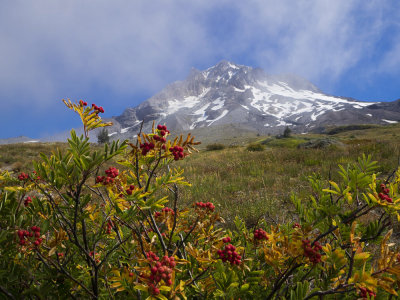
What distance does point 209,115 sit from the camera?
7402 inches

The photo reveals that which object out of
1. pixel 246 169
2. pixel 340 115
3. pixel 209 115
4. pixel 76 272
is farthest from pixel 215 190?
→ pixel 209 115

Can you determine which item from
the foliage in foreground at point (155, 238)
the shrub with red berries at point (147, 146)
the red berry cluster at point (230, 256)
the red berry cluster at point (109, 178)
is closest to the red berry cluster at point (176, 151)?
the foliage in foreground at point (155, 238)

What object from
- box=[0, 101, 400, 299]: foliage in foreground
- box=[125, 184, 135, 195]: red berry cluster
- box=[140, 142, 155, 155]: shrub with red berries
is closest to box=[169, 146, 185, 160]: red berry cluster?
box=[0, 101, 400, 299]: foliage in foreground

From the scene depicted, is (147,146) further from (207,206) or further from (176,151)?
(207,206)

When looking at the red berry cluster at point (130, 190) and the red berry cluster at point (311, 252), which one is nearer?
the red berry cluster at point (311, 252)

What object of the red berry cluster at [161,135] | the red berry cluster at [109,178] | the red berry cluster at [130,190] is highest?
the red berry cluster at [161,135]

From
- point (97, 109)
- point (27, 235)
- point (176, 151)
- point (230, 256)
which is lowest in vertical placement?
point (230, 256)

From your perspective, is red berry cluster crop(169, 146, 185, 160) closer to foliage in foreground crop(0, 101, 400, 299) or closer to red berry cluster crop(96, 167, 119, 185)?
foliage in foreground crop(0, 101, 400, 299)

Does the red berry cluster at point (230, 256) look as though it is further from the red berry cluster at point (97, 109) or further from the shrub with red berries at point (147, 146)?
the red berry cluster at point (97, 109)

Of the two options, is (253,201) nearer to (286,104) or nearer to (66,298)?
(66,298)

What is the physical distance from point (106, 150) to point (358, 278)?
4.22ft

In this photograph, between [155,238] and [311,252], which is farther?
[155,238]

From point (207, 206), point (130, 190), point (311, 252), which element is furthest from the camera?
point (207, 206)

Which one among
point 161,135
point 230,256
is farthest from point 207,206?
point 161,135
